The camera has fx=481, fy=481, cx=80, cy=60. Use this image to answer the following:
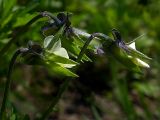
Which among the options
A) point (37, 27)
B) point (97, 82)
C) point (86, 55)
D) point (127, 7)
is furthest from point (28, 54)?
point (127, 7)

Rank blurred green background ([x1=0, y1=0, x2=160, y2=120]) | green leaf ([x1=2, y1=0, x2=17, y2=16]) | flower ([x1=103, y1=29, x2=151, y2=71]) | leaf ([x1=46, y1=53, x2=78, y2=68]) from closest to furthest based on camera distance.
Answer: leaf ([x1=46, y1=53, x2=78, y2=68]) → flower ([x1=103, y1=29, x2=151, y2=71]) → green leaf ([x1=2, y1=0, x2=17, y2=16]) → blurred green background ([x1=0, y1=0, x2=160, y2=120])

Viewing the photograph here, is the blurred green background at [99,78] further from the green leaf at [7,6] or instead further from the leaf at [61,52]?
the leaf at [61,52]

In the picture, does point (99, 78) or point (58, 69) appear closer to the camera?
point (58, 69)

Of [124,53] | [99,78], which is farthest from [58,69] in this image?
[99,78]

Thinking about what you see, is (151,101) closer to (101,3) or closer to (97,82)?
(97,82)

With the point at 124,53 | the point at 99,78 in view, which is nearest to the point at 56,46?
the point at 124,53

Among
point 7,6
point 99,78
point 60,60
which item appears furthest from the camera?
point 99,78

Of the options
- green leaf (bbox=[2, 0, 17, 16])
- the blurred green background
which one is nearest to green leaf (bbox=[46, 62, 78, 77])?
green leaf (bbox=[2, 0, 17, 16])

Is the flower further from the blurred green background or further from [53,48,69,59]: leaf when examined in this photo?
the blurred green background

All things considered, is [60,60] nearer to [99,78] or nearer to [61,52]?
[61,52]

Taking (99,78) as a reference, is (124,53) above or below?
above

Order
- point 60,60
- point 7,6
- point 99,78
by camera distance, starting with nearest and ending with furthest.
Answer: point 60,60 → point 7,6 → point 99,78
